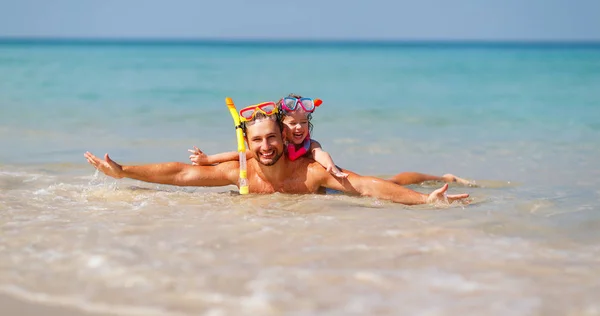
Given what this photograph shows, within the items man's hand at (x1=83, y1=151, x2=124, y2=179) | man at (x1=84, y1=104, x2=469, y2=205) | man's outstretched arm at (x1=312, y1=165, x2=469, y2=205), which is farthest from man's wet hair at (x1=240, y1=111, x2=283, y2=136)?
man's hand at (x1=83, y1=151, x2=124, y2=179)

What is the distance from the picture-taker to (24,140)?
29.8 ft

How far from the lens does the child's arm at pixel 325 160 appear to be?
519 cm

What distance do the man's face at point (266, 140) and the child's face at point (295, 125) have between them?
11 cm

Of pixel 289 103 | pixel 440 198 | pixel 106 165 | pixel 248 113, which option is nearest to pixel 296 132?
pixel 289 103

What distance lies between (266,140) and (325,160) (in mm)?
461

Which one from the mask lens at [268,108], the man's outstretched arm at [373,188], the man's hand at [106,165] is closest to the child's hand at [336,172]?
the man's outstretched arm at [373,188]

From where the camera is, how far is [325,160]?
5.31 meters

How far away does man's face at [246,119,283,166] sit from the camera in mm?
5262

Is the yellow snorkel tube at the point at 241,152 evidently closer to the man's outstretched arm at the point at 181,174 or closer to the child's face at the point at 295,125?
the man's outstretched arm at the point at 181,174

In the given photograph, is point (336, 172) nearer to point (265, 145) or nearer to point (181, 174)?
point (265, 145)

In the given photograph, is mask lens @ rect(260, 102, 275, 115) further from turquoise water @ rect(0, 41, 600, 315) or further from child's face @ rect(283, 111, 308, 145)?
turquoise water @ rect(0, 41, 600, 315)

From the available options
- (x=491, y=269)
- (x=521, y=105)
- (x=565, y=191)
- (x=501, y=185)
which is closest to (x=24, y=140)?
(x=501, y=185)

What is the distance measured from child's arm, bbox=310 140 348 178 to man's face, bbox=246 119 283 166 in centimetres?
29

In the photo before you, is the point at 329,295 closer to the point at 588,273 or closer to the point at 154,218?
the point at 588,273
